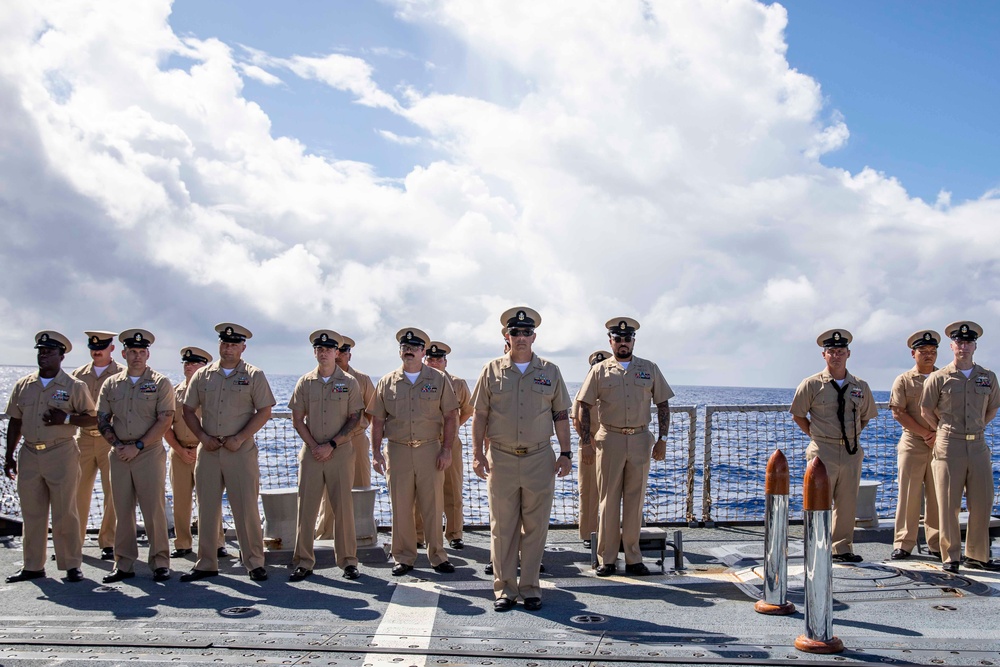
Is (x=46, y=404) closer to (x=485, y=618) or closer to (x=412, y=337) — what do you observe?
(x=412, y=337)

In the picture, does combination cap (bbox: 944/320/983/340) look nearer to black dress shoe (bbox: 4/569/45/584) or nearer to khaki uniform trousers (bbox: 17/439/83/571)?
khaki uniform trousers (bbox: 17/439/83/571)

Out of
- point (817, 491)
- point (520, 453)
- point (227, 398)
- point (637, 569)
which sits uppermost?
point (227, 398)

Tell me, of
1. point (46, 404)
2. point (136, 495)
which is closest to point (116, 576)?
point (136, 495)

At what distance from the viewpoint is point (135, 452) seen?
7.49m

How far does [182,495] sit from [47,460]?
1.33m

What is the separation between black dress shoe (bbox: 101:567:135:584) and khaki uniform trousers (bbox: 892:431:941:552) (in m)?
6.69

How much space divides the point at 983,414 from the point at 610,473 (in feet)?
10.7

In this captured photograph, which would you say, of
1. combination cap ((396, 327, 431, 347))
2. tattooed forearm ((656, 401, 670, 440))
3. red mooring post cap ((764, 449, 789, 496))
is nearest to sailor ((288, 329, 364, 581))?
combination cap ((396, 327, 431, 347))

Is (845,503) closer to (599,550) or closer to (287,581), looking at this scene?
(599,550)

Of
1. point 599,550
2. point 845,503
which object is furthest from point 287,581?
point 845,503

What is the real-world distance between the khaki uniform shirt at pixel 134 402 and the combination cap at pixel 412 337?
6.60 feet

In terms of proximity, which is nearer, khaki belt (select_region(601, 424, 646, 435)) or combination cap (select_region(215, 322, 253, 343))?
khaki belt (select_region(601, 424, 646, 435))

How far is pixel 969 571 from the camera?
7312mm

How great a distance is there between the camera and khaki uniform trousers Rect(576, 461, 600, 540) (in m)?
8.44
